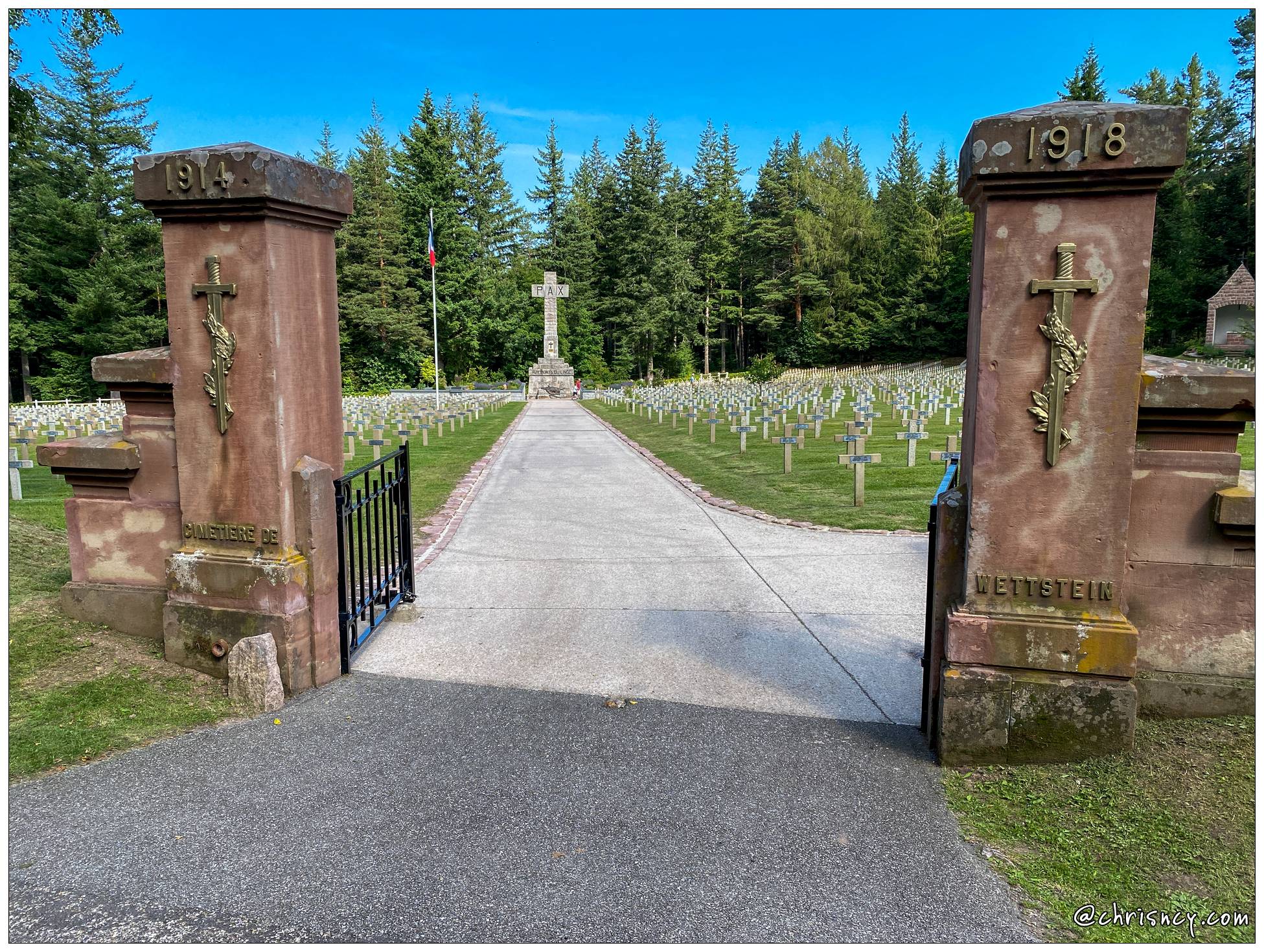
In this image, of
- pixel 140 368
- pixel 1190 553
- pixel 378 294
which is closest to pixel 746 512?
pixel 1190 553

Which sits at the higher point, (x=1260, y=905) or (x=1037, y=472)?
(x=1037, y=472)

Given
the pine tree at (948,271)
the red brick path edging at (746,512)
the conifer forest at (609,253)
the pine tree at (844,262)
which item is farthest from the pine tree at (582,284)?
the red brick path edging at (746,512)

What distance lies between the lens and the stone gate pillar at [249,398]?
4.15 m

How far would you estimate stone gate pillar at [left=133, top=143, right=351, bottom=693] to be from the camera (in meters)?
4.15

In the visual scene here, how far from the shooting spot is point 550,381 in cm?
4712

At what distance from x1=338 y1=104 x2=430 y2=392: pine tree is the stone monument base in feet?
34.6

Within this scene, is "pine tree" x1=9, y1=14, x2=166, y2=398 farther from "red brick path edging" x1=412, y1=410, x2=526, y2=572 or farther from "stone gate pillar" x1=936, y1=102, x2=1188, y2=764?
"stone gate pillar" x1=936, y1=102, x2=1188, y2=764

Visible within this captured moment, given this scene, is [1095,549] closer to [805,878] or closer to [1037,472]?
[1037,472]

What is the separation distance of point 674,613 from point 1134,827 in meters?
3.49

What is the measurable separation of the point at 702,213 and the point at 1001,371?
67712 mm

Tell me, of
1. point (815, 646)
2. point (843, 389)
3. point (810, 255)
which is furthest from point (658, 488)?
point (810, 255)

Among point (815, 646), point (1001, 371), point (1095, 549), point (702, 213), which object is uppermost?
point (702, 213)

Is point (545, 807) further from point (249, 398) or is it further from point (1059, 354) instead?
point (1059, 354)

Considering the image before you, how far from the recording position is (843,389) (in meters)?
41.8
